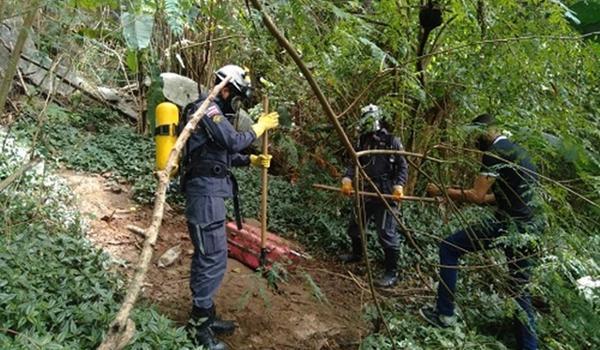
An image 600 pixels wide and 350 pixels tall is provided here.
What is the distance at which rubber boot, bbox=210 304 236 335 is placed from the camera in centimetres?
396

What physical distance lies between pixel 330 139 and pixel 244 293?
330cm

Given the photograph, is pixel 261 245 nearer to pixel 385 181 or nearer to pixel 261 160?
pixel 261 160

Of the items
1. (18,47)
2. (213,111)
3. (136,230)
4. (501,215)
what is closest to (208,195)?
(213,111)

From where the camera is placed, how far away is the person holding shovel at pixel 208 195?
372 centimetres

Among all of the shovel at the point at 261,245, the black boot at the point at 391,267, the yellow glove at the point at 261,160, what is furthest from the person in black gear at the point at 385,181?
the yellow glove at the point at 261,160

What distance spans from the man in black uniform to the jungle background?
11 centimetres

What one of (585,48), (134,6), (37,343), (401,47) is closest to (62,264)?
(37,343)

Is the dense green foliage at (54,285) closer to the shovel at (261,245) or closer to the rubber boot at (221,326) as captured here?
the rubber boot at (221,326)

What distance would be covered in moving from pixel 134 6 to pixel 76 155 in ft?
17.1

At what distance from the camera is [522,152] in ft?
8.81

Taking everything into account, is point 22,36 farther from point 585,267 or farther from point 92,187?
point 92,187

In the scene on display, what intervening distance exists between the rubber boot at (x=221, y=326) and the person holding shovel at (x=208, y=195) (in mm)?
11

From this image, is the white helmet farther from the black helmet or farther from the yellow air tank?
the black helmet

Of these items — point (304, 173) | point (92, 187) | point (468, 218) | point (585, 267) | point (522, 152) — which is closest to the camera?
point (585, 267)
